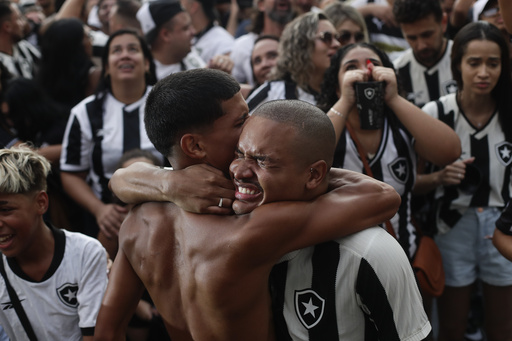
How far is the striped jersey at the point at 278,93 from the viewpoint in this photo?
415 cm

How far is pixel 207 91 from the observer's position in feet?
6.84

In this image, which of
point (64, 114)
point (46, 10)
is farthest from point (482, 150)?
point (46, 10)

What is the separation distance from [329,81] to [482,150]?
1050 millimetres

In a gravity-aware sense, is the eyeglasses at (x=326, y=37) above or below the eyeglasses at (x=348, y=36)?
above

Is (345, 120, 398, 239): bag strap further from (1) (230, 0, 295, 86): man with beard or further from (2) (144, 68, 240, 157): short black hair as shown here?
(1) (230, 0, 295, 86): man with beard

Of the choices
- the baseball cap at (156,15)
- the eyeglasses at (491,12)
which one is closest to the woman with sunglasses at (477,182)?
the eyeglasses at (491,12)

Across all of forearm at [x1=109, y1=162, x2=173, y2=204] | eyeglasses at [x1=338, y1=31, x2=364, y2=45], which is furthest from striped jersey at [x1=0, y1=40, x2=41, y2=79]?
forearm at [x1=109, y1=162, x2=173, y2=204]

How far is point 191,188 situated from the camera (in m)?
2.06

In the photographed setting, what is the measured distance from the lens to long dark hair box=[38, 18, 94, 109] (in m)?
5.18

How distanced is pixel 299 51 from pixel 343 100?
101 cm

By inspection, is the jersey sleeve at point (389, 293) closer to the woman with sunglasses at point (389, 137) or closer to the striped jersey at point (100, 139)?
the woman with sunglasses at point (389, 137)

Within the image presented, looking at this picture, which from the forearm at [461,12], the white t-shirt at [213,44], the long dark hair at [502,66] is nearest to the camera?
the long dark hair at [502,66]

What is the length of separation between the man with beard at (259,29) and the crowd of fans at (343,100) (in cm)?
1

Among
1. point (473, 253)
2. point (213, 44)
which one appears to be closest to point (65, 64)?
point (213, 44)
